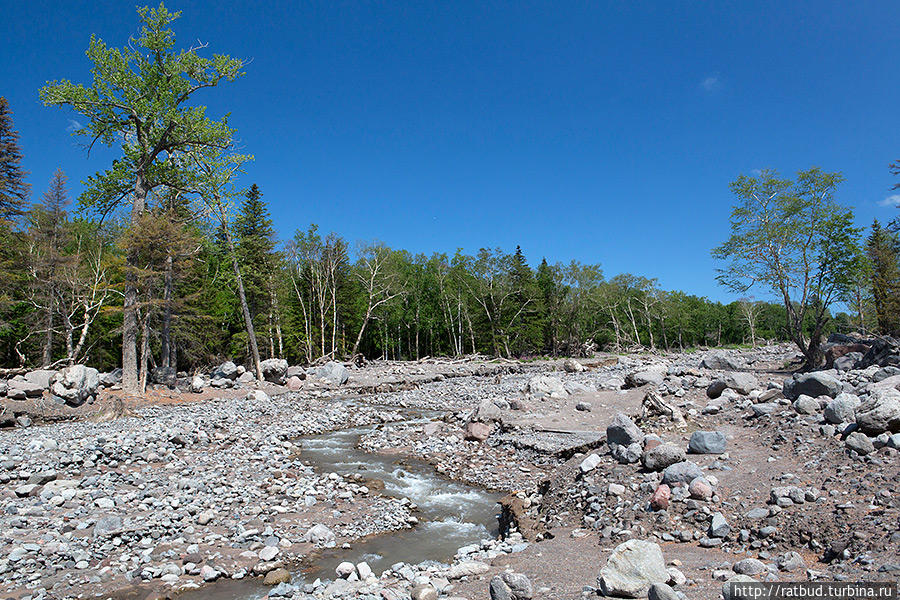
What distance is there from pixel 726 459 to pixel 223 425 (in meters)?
13.4

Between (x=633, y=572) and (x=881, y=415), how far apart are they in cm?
482

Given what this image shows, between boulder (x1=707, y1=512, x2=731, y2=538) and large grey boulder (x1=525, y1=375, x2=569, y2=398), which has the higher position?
large grey boulder (x1=525, y1=375, x2=569, y2=398)

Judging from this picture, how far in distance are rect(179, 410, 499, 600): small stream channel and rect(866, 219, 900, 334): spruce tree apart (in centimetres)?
3374

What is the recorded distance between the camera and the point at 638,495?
20.6ft

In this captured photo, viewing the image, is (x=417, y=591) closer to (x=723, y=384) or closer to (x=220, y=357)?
(x=723, y=384)

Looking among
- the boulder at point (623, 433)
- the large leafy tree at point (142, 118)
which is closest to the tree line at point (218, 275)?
the large leafy tree at point (142, 118)

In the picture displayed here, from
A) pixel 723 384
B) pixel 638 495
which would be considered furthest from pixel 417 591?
pixel 723 384

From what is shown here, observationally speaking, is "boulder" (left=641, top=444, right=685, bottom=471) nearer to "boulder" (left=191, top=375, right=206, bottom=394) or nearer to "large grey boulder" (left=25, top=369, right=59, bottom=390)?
"large grey boulder" (left=25, top=369, right=59, bottom=390)

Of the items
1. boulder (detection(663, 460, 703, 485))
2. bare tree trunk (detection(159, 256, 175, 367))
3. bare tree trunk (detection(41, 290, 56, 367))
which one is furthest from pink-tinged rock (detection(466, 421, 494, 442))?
bare tree trunk (detection(41, 290, 56, 367))

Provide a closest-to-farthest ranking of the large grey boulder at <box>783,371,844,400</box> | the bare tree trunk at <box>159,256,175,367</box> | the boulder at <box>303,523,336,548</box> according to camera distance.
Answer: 1. the boulder at <box>303,523,336,548</box>
2. the large grey boulder at <box>783,371,844,400</box>
3. the bare tree trunk at <box>159,256,175,367</box>

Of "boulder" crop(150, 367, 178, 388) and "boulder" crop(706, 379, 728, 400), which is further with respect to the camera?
"boulder" crop(150, 367, 178, 388)

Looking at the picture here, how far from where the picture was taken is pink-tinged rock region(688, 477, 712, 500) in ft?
18.7

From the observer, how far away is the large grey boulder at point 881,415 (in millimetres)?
5852

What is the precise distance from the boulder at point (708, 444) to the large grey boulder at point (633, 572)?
4010 millimetres
